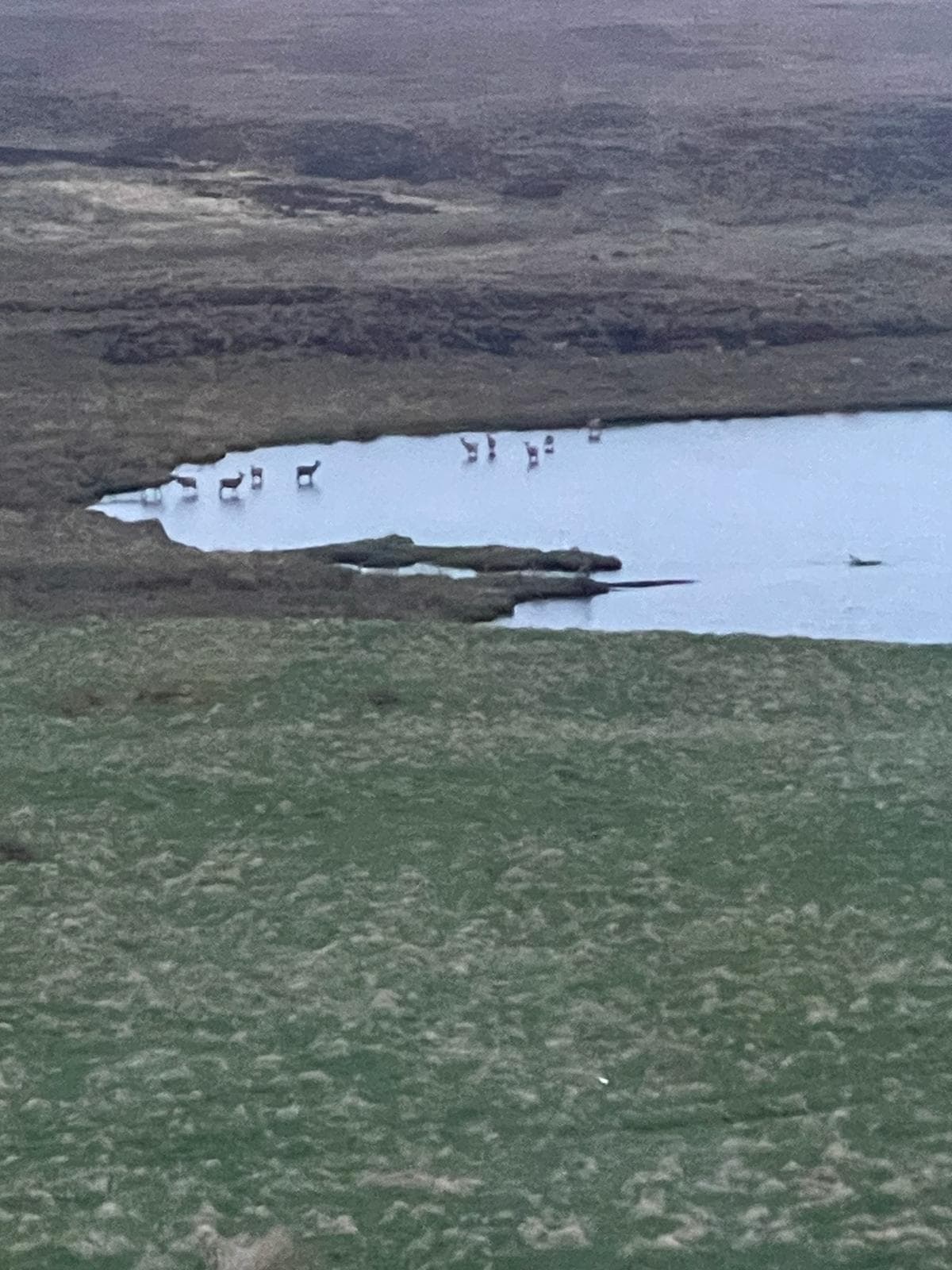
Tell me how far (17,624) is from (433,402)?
1006 cm

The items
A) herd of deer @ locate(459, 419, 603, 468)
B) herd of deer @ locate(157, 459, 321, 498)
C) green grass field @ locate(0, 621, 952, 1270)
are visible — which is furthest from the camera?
herd of deer @ locate(459, 419, 603, 468)

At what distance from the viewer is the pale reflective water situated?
2208cm

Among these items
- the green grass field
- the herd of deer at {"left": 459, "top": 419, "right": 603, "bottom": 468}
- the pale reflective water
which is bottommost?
the green grass field

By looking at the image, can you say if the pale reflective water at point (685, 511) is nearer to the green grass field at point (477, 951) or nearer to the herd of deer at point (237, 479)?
the herd of deer at point (237, 479)

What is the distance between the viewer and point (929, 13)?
6769 cm

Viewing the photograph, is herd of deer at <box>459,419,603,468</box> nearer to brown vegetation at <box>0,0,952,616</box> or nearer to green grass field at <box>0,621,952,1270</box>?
brown vegetation at <box>0,0,952,616</box>

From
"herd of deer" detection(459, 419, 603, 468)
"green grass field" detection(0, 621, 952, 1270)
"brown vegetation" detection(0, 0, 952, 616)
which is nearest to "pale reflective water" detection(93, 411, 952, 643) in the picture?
"herd of deer" detection(459, 419, 603, 468)

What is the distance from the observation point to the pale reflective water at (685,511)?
72.4 ft

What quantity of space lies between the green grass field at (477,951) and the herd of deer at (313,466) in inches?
229

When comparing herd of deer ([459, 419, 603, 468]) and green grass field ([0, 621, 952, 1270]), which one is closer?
green grass field ([0, 621, 952, 1270])

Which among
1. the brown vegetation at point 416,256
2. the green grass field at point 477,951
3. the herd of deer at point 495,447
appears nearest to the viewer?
the green grass field at point 477,951

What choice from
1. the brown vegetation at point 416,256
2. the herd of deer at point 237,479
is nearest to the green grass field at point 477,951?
the brown vegetation at point 416,256

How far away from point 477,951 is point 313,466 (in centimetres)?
1322

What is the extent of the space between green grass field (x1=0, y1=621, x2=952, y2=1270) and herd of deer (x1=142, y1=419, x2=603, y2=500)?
229 inches
